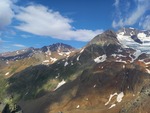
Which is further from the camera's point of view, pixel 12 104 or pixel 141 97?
pixel 141 97

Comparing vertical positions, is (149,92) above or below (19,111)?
below

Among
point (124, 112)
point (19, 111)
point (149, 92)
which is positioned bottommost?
point (124, 112)

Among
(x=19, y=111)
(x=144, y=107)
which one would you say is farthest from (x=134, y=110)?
(x=19, y=111)

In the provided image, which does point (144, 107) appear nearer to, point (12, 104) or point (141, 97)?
point (141, 97)

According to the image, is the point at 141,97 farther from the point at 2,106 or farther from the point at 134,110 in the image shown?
the point at 2,106

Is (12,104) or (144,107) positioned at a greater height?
(12,104)

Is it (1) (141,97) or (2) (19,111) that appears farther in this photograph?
(1) (141,97)

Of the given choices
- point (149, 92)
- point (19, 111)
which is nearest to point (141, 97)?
point (149, 92)

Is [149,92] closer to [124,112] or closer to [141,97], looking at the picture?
[141,97]
